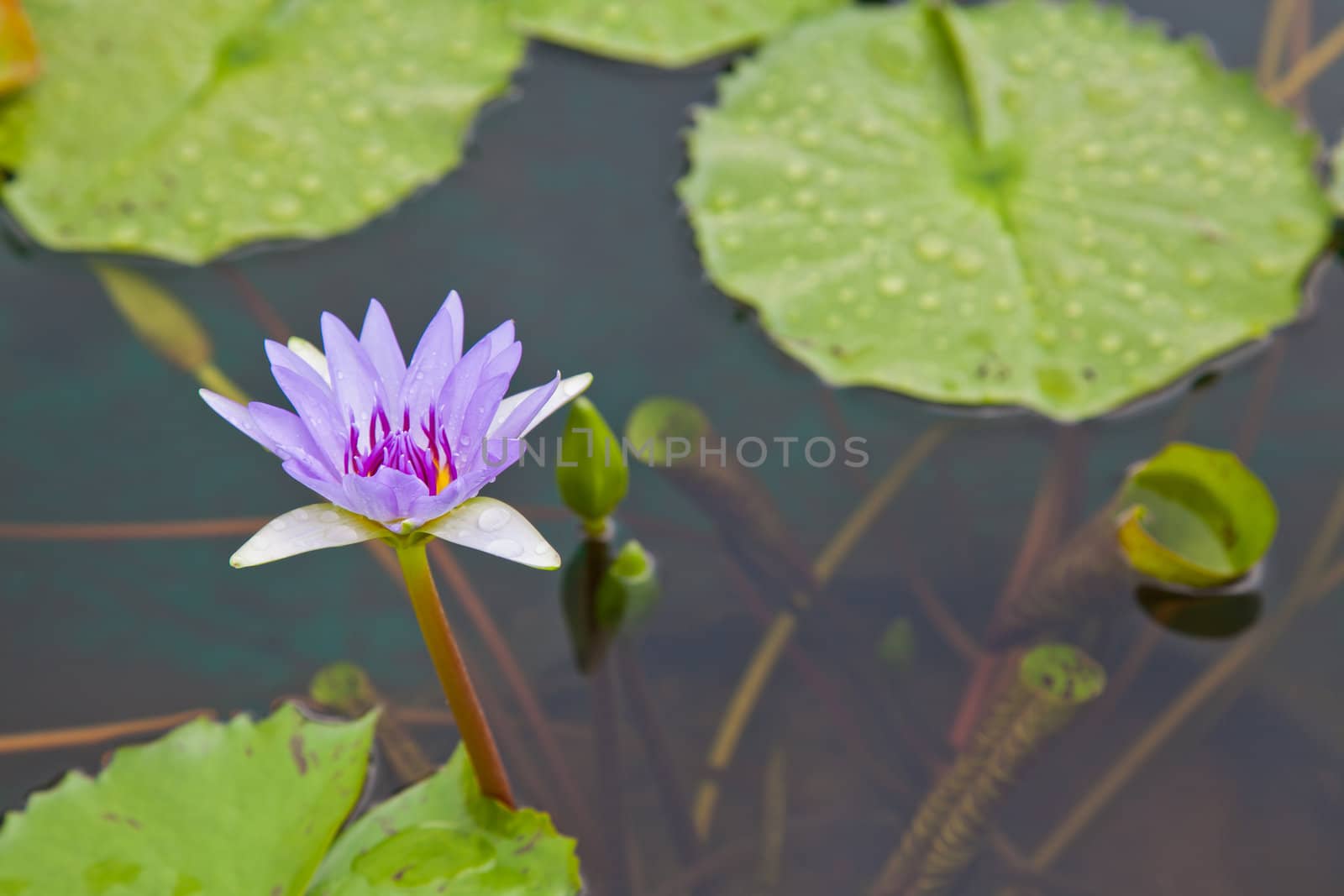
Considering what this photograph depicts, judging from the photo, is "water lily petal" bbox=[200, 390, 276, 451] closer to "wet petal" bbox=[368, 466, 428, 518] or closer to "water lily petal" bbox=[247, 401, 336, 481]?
"water lily petal" bbox=[247, 401, 336, 481]

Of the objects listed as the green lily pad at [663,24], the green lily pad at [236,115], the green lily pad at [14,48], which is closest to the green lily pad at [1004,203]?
the green lily pad at [663,24]

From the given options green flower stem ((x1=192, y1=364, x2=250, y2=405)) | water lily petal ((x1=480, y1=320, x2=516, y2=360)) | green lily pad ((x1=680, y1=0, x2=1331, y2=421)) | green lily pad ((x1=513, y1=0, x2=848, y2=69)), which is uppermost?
green lily pad ((x1=513, y1=0, x2=848, y2=69))

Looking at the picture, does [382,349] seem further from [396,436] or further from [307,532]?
[307,532]

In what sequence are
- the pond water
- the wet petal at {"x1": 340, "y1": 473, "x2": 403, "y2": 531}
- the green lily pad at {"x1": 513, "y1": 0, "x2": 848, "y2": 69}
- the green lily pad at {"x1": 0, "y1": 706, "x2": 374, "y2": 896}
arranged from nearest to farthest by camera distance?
the wet petal at {"x1": 340, "y1": 473, "x2": 403, "y2": 531} < the green lily pad at {"x1": 0, "y1": 706, "x2": 374, "y2": 896} < the pond water < the green lily pad at {"x1": 513, "y1": 0, "x2": 848, "y2": 69}

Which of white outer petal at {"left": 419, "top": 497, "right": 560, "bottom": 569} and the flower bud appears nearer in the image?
white outer petal at {"left": 419, "top": 497, "right": 560, "bottom": 569}

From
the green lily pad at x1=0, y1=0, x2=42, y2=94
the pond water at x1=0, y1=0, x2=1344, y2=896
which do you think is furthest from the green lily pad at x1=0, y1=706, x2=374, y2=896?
the green lily pad at x1=0, y1=0, x2=42, y2=94

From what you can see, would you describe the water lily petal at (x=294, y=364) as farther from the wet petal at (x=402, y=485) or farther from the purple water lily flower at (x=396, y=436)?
the wet petal at (x=402, y=485)

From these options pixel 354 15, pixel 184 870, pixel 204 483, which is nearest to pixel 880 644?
pixel 184 870
